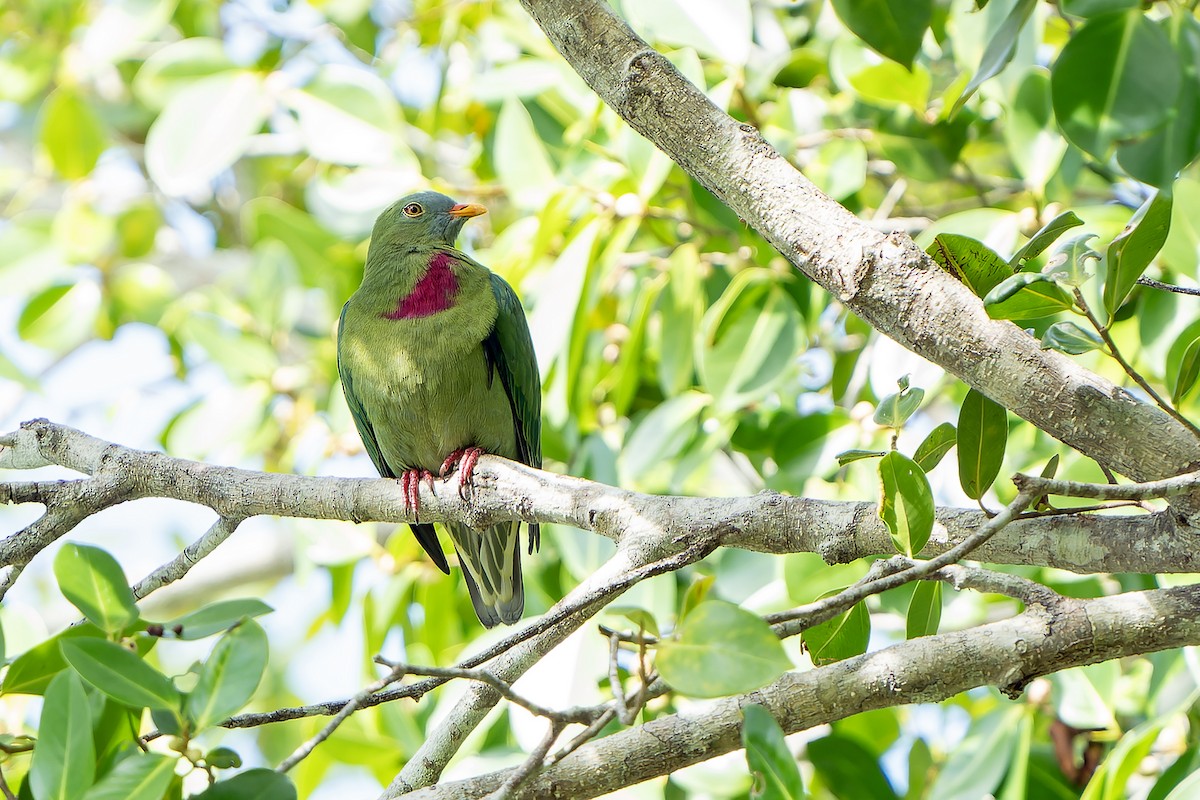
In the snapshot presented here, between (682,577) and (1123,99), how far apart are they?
2.46 m

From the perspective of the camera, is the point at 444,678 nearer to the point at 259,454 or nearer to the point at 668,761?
the point at 668,761

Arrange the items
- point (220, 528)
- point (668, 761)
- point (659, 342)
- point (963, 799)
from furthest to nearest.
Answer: point (659, 342) → point (963, 799) → point (220, 528) → point (668, 761)

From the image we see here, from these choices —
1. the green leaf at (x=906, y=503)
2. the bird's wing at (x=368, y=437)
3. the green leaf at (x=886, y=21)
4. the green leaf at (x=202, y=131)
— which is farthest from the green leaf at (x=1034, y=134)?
the green leaf at (x=202, y=131)

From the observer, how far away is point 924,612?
2.24 metres

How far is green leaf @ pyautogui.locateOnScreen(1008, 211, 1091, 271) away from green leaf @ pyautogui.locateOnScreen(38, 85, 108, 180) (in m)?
4.92

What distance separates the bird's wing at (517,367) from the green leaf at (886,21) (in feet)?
5.57

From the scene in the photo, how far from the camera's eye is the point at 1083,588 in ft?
10.7

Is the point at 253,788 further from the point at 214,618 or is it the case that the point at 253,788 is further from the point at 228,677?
the point at 214,618

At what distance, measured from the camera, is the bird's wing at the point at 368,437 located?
386 cm

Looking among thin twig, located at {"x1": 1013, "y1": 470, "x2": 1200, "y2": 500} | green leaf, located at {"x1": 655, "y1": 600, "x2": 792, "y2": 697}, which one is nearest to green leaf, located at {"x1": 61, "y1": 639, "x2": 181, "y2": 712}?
green leaf, located at {"x1": 655, "y1": 600, "x2": 792, "y2": 697}

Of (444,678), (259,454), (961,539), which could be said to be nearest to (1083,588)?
(961,539)

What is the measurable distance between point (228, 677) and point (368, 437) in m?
2.04

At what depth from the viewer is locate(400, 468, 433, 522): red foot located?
9.02ft

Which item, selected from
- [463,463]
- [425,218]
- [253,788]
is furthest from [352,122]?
[253,788]
